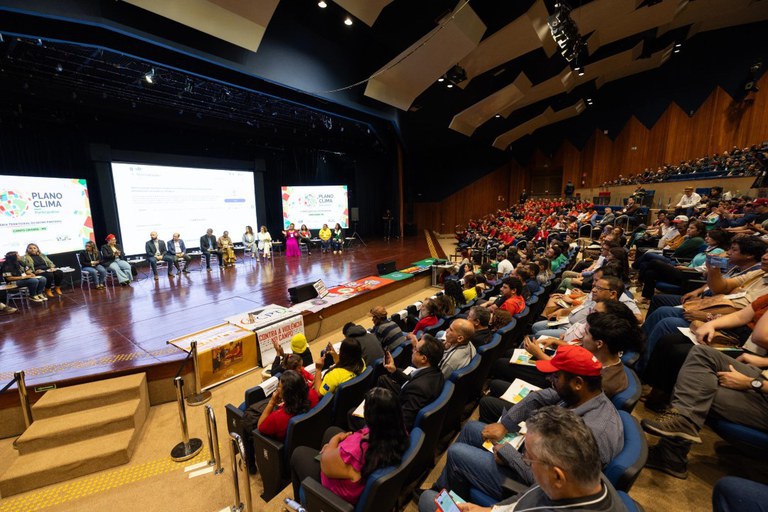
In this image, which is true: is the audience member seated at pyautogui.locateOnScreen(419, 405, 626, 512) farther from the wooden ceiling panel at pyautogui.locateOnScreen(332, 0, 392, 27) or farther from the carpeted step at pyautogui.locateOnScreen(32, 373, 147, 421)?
the wooden ceiling panel at pyautogui.locateOnScreen(332, 0, 392, 27)

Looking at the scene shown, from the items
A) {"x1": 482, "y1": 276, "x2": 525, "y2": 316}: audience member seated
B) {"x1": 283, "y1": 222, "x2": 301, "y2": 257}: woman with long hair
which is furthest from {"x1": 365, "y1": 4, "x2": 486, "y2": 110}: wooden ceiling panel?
{"x1": 283, "y1": 222, "x2": 301, "y2": 257}: woman with long hair

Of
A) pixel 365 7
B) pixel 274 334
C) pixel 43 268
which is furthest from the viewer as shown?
pixel 43 268

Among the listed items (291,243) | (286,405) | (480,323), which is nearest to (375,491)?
(286,405)

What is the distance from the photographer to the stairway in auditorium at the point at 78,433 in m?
2.53

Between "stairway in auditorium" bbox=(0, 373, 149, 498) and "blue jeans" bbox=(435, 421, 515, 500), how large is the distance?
109 inches

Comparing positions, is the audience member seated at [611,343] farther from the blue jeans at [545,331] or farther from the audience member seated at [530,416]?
the blue jeans at [545,331]

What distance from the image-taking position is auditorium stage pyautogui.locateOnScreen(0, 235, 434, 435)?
3.39 metres

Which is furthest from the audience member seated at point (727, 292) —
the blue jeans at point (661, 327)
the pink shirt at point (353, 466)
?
the pink shirt at point (353, 466)

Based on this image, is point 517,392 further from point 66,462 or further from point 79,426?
point 79,426

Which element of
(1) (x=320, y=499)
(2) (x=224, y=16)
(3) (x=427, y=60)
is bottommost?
(1) (x=320, y=499)

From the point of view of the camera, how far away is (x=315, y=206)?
13008mm

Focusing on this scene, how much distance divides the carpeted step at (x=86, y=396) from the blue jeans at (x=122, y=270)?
4.71 m

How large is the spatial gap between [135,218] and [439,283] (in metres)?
8.15

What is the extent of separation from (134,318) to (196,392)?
2161mm
